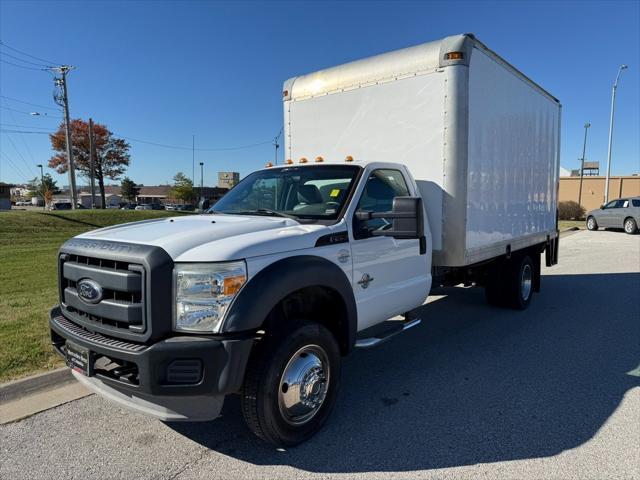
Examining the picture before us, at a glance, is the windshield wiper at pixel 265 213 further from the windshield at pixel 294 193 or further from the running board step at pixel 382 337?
the running board step at pixel 382 337

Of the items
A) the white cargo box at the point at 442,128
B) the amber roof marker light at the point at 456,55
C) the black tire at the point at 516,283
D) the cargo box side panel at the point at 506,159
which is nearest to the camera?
the amber roof marker light at the point at 456,55

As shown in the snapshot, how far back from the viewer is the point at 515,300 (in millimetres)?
7078

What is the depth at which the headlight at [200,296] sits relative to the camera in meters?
2.72

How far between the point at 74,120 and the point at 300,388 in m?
60.5

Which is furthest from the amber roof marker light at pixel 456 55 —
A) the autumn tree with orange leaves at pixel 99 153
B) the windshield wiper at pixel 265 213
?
the autumn tree with orange leaves at pixel 99 153

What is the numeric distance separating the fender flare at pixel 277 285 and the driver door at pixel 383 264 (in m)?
0.36

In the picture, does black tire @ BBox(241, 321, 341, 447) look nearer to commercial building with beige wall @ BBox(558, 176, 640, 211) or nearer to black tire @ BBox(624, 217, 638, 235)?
black tire @ BBox(624, 217, 638, 235)

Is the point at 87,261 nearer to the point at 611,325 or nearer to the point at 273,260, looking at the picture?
the point at 273,260

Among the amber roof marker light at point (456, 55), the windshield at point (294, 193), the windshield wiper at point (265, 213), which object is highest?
the amber roof marker light at point (456, 55)

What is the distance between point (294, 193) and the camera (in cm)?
429

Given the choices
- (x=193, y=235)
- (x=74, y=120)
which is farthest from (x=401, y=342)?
(x=74, y=120)

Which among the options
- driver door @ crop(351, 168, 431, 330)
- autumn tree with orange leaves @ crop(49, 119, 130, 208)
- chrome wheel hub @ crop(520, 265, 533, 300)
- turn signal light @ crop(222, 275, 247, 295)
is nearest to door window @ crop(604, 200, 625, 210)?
chrome wheel hub @ crop(520, 265, 533, 300)

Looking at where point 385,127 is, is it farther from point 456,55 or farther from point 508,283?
point 508,283

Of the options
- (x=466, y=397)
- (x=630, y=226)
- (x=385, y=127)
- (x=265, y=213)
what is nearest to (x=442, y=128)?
(x=385, y=127)
